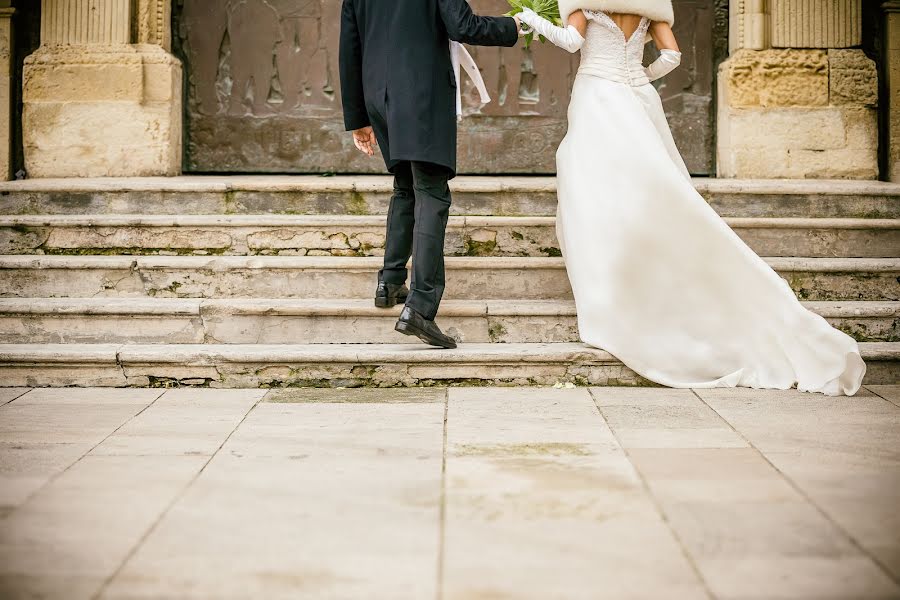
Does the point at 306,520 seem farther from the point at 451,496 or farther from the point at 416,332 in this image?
the point at 416,332

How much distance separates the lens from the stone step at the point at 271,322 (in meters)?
4.83

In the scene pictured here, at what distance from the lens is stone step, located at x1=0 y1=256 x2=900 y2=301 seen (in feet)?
17.0

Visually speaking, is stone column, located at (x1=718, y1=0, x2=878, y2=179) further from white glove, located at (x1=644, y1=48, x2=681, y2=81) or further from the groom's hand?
the groom's hand

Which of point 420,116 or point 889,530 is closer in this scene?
point 889,530

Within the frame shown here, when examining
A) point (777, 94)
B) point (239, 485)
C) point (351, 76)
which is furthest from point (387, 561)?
point (777, 94)

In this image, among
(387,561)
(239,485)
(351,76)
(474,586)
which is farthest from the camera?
(351,76)

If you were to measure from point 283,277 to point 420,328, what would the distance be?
3.44 feet

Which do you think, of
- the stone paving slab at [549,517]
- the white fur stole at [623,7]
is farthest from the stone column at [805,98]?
the stone paving slab at [549,517]

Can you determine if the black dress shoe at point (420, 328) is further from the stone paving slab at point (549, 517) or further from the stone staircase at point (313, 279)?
the stone paving slab at point (549, 517)

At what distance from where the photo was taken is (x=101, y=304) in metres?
4.88

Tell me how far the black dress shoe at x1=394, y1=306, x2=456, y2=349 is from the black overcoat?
2.40 feet

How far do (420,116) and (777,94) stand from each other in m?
3.32

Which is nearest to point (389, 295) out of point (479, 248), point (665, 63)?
point (479, 248)

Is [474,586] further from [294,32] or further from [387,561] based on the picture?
[294,32]
